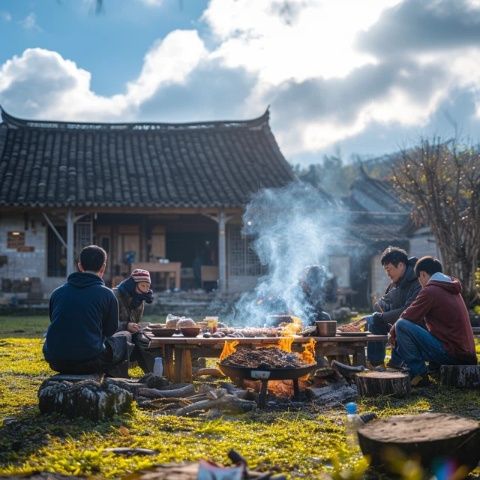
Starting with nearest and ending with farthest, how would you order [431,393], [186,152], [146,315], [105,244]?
[431,393]
[146,315]
[105,244]
[186,152]

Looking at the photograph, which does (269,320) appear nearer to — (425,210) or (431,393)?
(431,393)

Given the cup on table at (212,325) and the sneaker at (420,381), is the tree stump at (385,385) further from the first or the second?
the cup on table at (212,325)

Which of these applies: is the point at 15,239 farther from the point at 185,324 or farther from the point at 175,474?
the point at 175,474

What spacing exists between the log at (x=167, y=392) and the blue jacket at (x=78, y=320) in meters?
0.65

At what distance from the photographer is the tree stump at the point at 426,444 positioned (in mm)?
3582

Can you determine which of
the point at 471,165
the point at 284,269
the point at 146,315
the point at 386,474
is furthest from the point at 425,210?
the point at 386,474

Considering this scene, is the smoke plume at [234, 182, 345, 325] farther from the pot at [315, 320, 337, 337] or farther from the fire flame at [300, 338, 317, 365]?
the fire flame at [300, 338, 317, 365]

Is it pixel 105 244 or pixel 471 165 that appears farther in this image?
pixel 105 244

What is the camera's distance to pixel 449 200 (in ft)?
46.6

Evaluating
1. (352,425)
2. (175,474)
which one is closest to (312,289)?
(352,425)

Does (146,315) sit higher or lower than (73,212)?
lower

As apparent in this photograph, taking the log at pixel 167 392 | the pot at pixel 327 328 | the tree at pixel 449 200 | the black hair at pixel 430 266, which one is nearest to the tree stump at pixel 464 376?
the black hair at pixel 430 266

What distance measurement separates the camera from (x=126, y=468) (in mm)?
3756

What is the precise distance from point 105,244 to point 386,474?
1588 cm
